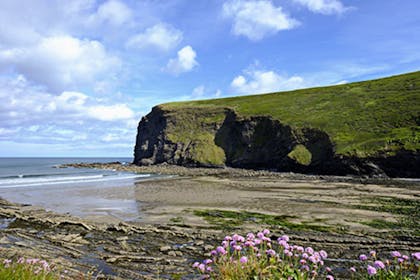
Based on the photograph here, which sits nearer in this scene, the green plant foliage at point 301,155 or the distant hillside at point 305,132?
the distant hillside at point 305,132

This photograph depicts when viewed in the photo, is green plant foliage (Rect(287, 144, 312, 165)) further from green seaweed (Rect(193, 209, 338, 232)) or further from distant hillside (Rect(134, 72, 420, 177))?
green seaweed (Rect(193, 209, 338, 232))

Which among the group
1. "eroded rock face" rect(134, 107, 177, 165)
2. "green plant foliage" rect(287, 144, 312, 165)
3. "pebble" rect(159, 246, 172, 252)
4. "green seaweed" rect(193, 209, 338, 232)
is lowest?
"green seaweed" rect(193, 209, 338, 232)

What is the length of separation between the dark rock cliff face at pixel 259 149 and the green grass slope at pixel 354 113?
1837 millimetres

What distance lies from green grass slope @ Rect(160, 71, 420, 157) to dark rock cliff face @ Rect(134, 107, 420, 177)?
1.84 meters

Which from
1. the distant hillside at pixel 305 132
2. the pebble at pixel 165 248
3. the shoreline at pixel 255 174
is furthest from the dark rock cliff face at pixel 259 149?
the pebble at pixel 165 248

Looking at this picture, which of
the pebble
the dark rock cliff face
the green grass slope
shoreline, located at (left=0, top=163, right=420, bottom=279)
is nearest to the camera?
shoreline, located at (left=0, top=163, right=420, bottom=279)

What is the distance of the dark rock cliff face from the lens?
183 feet

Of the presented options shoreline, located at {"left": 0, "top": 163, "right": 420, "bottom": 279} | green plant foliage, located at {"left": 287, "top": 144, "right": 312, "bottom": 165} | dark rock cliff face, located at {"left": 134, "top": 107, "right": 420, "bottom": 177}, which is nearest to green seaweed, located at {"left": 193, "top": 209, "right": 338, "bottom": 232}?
shoreline, located at {"left": 0, "top": 163, "right": 420, "bottom": 279}

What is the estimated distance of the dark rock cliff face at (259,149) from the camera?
55812mm

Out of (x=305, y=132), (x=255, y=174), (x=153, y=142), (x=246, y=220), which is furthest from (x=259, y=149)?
(x=246, y=220)

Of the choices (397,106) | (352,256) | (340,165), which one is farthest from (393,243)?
(397,106)

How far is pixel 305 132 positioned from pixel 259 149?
550 inches

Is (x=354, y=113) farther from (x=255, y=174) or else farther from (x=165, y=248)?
(x=165, y=248)

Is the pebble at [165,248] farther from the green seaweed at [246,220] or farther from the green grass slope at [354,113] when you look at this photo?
the green grass slope at [354,113]
